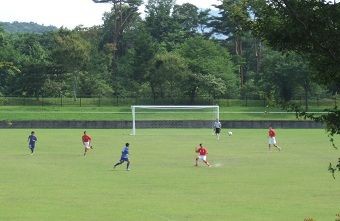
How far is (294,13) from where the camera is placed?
8008mm

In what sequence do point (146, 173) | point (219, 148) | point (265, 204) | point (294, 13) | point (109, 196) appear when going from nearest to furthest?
point (294, 13), point (265, 204), point (109, 196), point (146, 173), point (219, 148)

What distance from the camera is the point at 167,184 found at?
85.4 feet

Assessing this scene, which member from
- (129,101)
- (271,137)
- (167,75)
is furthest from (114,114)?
(271,137)

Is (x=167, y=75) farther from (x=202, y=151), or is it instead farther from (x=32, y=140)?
(x=202, y=151)

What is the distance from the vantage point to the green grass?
241ft

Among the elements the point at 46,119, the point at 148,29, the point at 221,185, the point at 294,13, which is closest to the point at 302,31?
the point at 294,13

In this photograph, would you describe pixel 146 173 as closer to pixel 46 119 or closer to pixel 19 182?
pixel 19 182

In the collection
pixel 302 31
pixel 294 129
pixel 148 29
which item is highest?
pixel 148 29

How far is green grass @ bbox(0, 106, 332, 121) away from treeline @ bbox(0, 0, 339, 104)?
125 inches

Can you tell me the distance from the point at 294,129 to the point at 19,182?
143ft

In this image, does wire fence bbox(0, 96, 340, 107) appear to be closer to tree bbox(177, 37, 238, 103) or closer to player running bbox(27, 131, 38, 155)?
tree bbox(177, 37, 238, 103)

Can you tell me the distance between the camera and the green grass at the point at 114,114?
Answer: 241 ft

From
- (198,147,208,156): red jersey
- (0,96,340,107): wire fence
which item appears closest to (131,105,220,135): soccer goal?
(0,96,340,107): wire fence

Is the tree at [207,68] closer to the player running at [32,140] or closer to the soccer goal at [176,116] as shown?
the soccer goal at [176,116]
